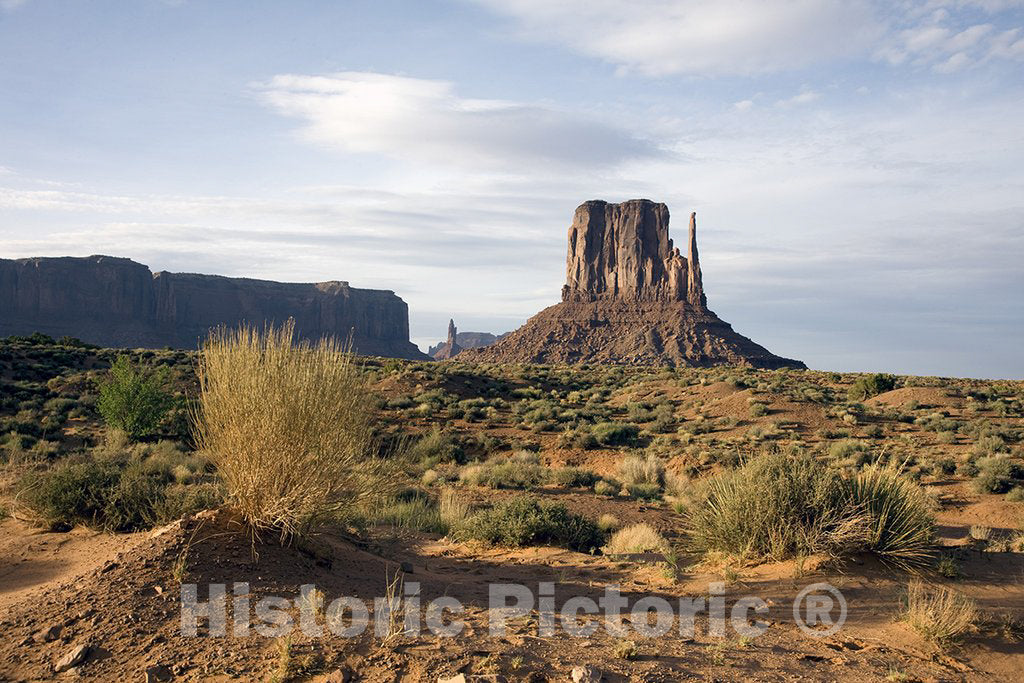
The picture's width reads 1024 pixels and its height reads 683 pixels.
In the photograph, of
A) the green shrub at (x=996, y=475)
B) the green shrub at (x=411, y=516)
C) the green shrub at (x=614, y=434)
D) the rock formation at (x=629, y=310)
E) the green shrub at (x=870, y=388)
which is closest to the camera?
the green shrub at (x=411, y=516)

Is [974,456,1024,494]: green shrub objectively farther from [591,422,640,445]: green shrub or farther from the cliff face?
the cliff face

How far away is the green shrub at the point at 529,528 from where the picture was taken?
1036 centimetres

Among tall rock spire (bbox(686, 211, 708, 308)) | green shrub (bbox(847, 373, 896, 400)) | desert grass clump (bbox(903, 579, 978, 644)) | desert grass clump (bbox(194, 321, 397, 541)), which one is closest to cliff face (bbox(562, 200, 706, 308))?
tall rock spire (bbox(686, 211, 708, 308))

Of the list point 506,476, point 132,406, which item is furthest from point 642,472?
point 132,406

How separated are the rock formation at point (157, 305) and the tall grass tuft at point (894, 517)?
8854 cm

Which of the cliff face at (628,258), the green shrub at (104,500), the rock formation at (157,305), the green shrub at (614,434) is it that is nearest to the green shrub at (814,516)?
the green shrub at (104,500)

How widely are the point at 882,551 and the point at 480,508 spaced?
6672mm

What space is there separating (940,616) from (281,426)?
6846 mm

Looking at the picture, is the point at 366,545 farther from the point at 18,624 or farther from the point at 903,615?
the point at 903,615

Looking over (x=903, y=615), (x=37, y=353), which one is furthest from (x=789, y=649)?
(x=37, y=353)

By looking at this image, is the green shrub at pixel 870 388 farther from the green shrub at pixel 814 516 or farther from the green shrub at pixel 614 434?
the green shrub at pixel 814 516

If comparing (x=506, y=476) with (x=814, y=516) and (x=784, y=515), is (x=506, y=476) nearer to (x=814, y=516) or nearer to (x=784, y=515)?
(x=784, y=515)

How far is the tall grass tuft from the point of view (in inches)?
343

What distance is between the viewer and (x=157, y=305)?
126 metres
